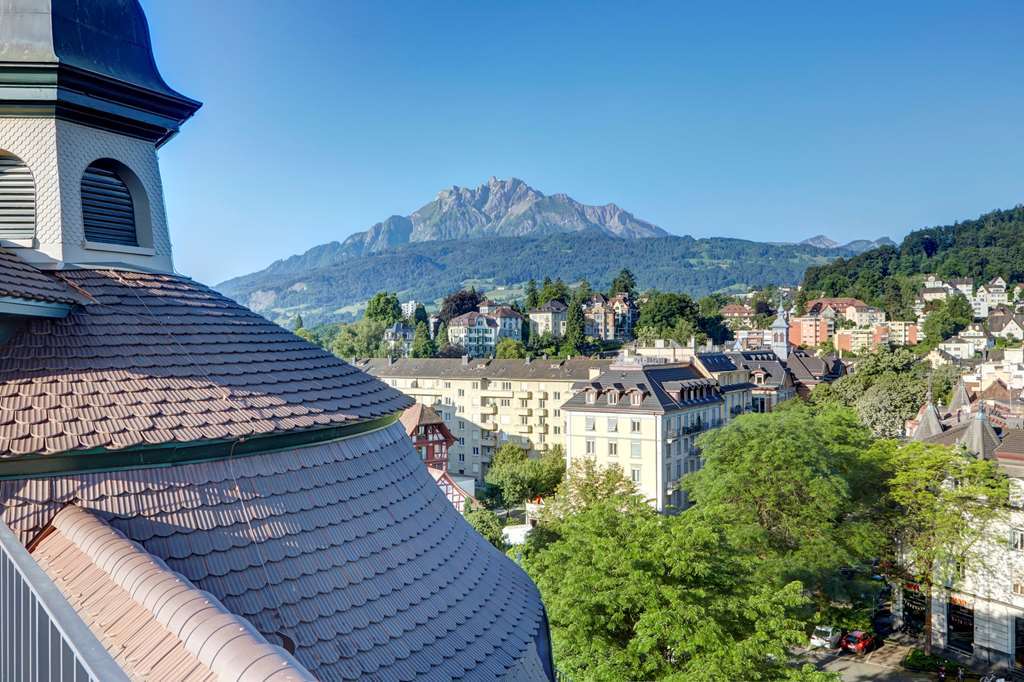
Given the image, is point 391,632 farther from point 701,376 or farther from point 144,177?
point 701,376

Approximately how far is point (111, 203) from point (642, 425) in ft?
136

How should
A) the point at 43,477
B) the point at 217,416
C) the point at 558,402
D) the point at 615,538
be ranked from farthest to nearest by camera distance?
the point at 558,402
the point at 615,538
the point at 217,416
the point at 43,477

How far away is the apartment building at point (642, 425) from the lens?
150 feet

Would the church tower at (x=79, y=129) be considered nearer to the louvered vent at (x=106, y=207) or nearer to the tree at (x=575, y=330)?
the louvered vent at (x=106, y=207)

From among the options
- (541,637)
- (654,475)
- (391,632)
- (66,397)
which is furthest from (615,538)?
(654,475)

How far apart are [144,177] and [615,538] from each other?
14.5m

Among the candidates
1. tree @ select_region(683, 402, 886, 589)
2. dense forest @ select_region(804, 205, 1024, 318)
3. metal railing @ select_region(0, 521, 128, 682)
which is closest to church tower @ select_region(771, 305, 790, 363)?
dense forest @ select_region(804, 205, 1024, 318)

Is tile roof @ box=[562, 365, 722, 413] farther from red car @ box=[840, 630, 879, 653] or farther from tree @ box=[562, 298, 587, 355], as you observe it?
tree @ box=[562, 298, 587, 355]

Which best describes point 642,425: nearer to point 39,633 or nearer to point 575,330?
point 39,633

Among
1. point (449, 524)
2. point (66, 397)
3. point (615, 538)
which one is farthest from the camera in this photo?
point (615, 538)

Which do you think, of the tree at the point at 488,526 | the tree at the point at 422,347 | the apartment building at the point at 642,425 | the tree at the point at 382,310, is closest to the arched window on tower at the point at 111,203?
the tree at the point at 488,526

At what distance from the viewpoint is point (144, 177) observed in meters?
7.45

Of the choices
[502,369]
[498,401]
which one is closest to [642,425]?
[498,401]

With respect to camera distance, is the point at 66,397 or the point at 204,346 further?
the point at 204,346
